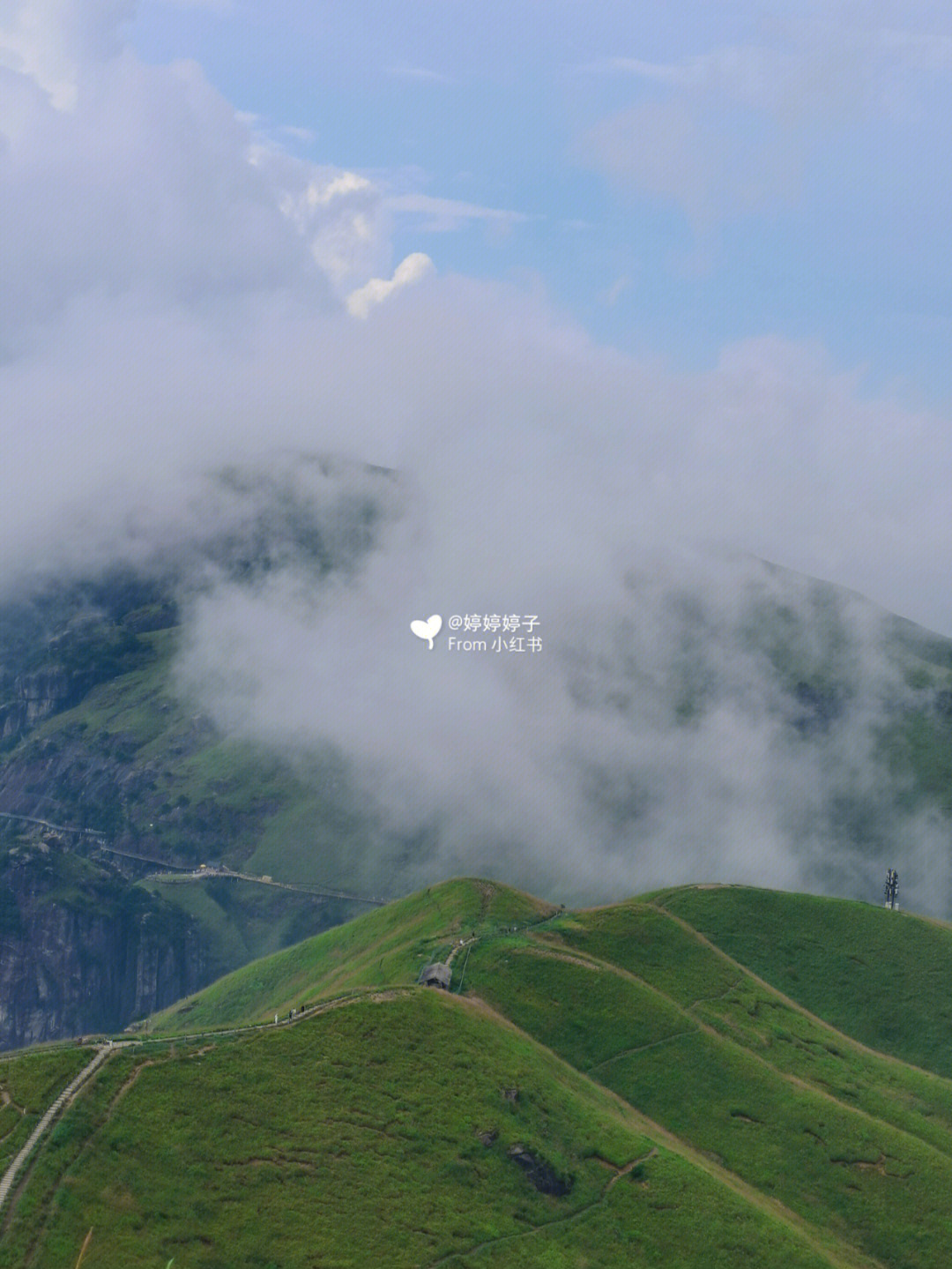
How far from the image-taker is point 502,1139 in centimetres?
12888

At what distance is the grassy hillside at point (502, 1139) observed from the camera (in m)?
107

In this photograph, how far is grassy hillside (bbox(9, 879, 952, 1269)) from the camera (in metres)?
107

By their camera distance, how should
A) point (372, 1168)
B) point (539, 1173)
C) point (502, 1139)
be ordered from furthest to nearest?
1. point (502, 1139)
2. point (539, 1173)
3. point (372, 1168)

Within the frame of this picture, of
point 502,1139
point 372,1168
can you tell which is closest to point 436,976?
point 502,1139

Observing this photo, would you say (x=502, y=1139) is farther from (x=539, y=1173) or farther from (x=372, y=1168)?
(x=372, y=1168)

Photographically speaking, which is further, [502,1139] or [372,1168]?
[502,1139]

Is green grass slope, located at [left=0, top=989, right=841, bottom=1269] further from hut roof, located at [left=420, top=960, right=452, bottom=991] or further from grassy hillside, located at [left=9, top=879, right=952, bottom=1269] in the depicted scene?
hut roof, located at [left=420, top=960, right=452, bottom=991]

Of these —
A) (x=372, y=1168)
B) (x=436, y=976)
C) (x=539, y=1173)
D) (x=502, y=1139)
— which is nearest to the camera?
(x=372, y=1168)

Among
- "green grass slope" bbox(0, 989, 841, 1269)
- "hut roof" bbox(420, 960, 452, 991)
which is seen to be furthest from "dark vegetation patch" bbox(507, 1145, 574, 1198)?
"hut roof" bbox(420, 960, 452, 991)

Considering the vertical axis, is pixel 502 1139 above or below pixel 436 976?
below

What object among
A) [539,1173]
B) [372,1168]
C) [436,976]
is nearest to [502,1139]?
[539,1173]

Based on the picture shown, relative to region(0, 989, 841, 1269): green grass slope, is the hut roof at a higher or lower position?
higher

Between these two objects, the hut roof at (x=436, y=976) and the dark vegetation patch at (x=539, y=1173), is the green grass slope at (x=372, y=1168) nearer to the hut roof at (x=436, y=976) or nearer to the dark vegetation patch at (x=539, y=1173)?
the dark vegetation patch at (x=539, y=1173)

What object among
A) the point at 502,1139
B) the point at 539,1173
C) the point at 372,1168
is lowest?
the point at 539,1173
